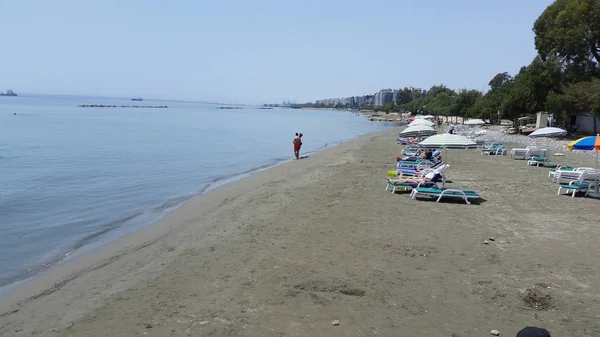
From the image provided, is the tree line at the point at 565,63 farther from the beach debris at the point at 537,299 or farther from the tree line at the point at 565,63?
the beach debris at the point at 537,299

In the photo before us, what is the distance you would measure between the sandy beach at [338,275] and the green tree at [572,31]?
3018 centimetres

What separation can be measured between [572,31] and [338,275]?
38301 mm

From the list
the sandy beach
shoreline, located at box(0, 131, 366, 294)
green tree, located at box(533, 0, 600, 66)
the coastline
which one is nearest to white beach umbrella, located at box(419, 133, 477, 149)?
the sandy beach

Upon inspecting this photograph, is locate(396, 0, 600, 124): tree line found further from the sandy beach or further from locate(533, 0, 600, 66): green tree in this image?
the sandy beach

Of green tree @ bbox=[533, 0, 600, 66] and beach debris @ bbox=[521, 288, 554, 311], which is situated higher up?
green tree @ bbox=[533, 0, 600, 66]

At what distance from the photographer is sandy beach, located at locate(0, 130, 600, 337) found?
18.2 feet

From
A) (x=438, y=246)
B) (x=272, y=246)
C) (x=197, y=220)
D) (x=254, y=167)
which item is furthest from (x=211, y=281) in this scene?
(x=254, y=167)

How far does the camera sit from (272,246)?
855 centimetres

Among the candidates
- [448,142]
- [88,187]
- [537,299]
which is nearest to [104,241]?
[88,187]

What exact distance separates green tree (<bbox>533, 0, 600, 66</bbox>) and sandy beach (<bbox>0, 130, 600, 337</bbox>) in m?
30.2

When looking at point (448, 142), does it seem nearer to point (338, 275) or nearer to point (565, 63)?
point (338, 275)

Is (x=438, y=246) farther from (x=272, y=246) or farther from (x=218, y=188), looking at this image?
(x=218, y=188)

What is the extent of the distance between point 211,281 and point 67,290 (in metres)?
2.43

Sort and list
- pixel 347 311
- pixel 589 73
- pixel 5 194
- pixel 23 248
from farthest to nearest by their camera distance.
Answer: pixel 589 73 → pixel 5 194 → pixel 23 248 → pixel 347 311
